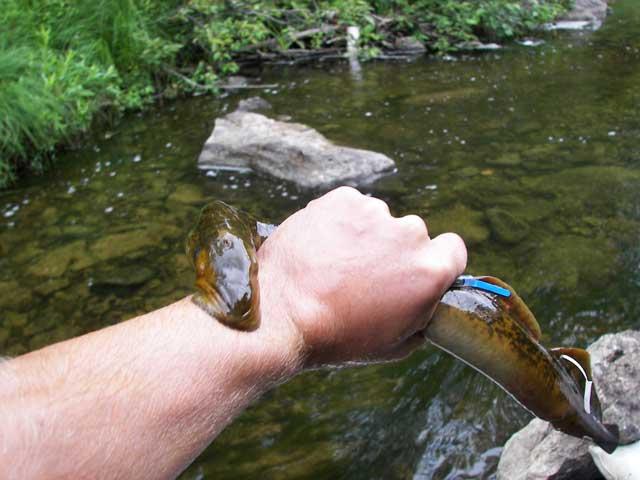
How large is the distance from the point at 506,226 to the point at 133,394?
142 inches

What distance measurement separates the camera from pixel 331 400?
3.20 meters

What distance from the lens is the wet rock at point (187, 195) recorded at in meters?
5.32

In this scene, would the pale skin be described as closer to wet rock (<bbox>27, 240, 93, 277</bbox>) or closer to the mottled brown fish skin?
the mottled brown fish skin

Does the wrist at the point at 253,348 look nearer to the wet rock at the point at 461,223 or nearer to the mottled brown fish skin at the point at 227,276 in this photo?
the mottled brown fish skin at the point at 227,276

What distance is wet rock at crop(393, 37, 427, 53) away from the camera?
9672 millimetres

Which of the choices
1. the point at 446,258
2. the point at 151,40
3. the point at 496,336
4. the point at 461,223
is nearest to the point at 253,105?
the point at 151,40

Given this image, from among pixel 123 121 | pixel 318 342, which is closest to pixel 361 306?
pixel 318 342

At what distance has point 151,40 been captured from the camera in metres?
7.91

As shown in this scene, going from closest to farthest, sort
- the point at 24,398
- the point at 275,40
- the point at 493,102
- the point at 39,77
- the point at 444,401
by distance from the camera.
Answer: the point at 24,398 < the point at 444,401 < the point at 39,77 < the point at 493,102 < the point at 275,40

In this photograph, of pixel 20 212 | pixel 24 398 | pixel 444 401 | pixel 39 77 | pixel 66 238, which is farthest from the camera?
pixel 39 77

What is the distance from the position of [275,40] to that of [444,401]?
7.52 m

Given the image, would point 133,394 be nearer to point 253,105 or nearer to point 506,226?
point 506,226

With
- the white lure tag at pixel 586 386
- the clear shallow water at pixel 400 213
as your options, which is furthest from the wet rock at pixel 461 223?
the white lure tag at pixel 586 386

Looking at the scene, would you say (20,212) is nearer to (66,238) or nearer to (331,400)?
(66,238)
